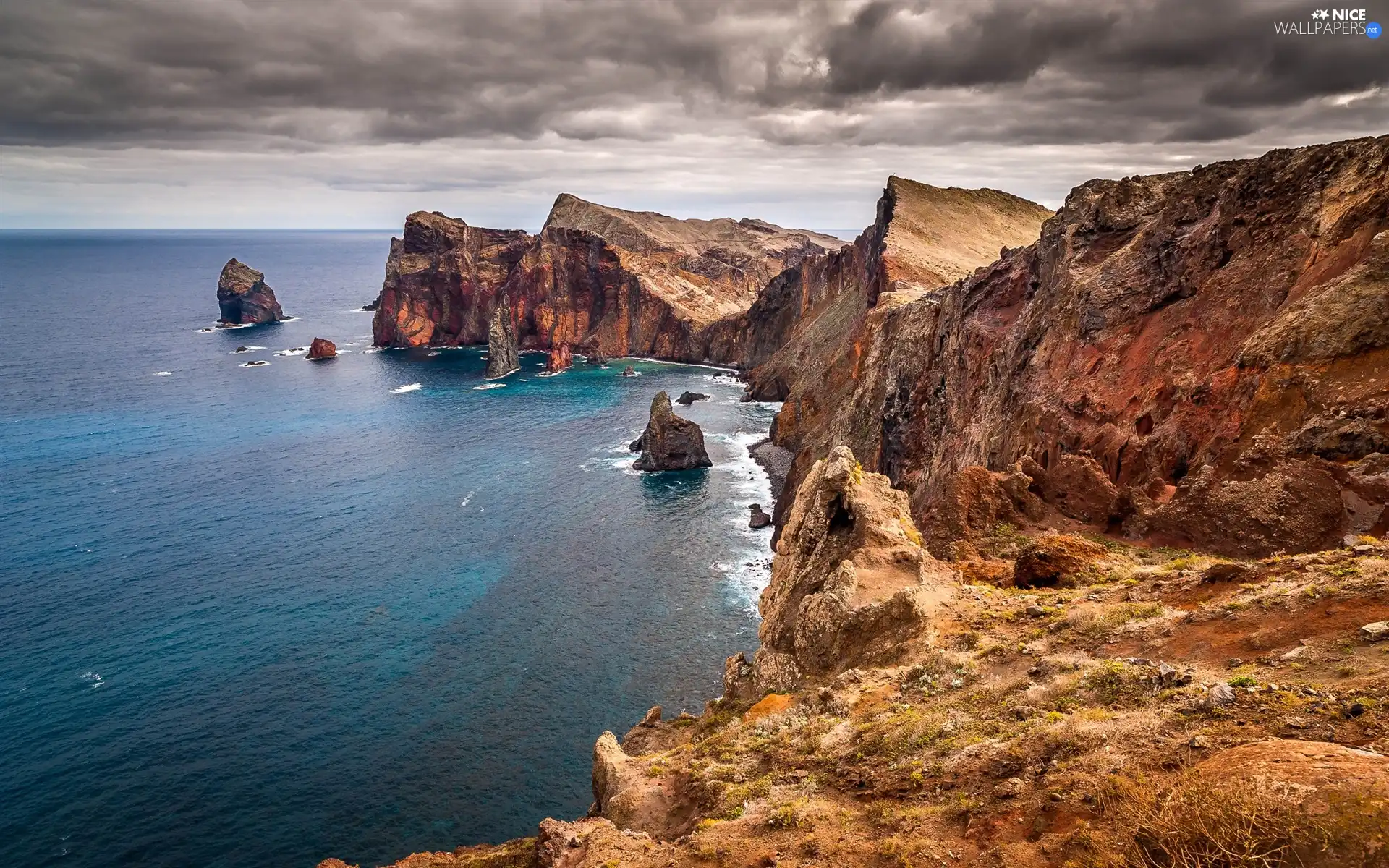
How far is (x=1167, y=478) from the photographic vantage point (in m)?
33.1

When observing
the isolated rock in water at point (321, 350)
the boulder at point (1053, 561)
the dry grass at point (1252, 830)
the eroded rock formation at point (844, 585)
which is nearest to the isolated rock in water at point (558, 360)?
the isolated rock in water at point (321, 350)

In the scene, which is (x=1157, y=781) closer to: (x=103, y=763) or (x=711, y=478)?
(x=103, y=763)

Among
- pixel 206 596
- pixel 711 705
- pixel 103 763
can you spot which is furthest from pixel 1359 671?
pixel 206 596

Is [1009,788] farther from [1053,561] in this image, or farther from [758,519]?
[758,519]

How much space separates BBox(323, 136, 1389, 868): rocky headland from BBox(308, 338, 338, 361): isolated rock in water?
16891cm

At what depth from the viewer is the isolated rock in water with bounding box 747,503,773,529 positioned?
86562 millimetres

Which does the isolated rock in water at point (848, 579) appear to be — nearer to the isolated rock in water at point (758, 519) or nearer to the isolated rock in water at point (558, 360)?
the isolated rock in water at point (758, 519)

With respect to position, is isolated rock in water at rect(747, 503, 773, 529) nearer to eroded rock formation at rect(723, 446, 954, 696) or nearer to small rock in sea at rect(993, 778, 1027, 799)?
eroded rock formation at rect(723, 446, 954, 696)

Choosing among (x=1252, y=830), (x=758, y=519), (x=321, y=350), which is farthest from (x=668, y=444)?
(x=321, y=350)

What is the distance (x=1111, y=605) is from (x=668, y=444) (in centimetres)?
8637

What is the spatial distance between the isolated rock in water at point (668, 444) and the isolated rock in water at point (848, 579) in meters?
71.1

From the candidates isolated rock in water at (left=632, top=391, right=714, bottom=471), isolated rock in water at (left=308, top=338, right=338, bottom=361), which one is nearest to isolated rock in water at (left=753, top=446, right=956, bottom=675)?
isolated rock in water at (left=632, top=391, right=714, bottom=471)

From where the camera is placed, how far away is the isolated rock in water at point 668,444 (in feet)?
347

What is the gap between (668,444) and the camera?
105812 mm
